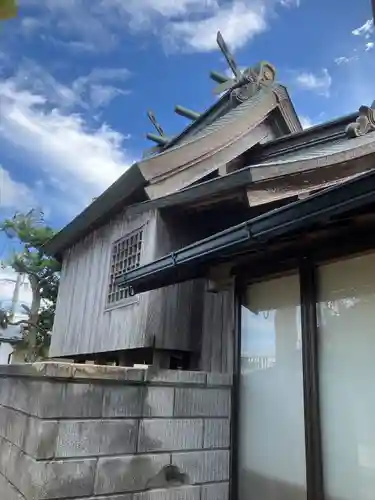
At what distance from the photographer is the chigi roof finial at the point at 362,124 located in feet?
15.7

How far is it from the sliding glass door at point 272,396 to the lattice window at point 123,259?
6.12 ft

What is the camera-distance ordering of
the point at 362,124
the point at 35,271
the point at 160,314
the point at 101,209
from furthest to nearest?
the point at 35,271
the point at 101,209
the point at 362,124
the point at 160,314

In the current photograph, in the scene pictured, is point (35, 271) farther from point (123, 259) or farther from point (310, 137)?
point (310, 137)

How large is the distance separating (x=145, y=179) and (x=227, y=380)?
8.02 ft

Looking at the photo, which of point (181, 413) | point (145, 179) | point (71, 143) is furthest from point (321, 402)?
point (71, 143)

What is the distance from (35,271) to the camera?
46.8 ft

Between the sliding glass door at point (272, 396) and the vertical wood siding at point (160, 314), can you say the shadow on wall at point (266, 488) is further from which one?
the vertical wood siding at point (160, 314)

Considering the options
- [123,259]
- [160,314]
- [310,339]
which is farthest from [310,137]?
[310,339]

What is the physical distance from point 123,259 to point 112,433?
2.77 metres

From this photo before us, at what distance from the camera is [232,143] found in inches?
229

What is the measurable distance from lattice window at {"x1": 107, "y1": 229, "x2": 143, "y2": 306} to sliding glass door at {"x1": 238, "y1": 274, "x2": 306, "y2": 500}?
6.12 ft

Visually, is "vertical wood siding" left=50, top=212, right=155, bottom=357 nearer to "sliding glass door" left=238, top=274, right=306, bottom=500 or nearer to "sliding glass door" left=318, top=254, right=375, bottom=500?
"sliding glass door" left=238, top=274, right=306, bottom=500

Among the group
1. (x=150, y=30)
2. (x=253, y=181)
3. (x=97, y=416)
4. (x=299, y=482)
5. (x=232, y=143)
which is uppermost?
(x=150, y=30)

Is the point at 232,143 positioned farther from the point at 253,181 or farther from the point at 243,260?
the point at 243,260
